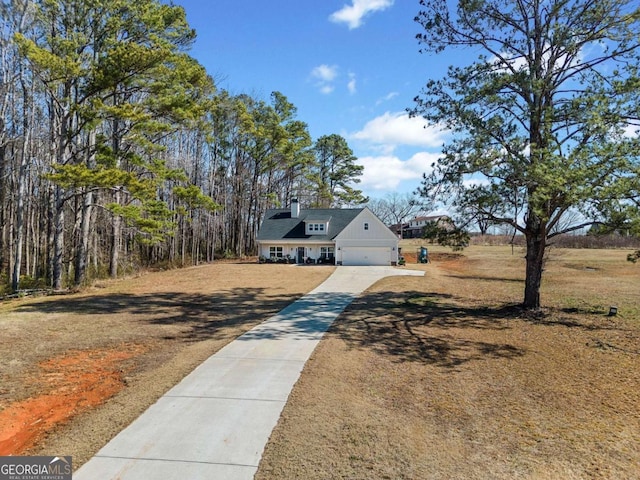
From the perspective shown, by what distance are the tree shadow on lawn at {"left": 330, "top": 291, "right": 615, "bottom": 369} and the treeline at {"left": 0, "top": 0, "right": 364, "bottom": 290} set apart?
10.1 meters

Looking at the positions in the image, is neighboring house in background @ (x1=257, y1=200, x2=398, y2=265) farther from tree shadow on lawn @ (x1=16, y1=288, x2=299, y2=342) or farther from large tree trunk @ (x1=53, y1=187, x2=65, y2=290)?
large tree trunk @ (x1=53, y1=187, x2=65, y2=290)

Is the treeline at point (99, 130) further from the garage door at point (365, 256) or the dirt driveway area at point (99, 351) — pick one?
the garage door at point (365, 256)

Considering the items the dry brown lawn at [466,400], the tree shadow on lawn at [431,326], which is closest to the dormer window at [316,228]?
the tree shadow on lawn at [431,326]

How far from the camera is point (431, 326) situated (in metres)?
11.5

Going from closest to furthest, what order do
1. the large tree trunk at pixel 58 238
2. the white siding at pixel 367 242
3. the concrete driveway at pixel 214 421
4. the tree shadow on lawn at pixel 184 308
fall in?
the concrete driveway at pixel 214 421
the tree shadow on lawn at pixel 184 308
the large tree trunk at pixel 58 238
the white siding at pixel 367 242

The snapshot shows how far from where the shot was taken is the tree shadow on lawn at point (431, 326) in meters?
8.88

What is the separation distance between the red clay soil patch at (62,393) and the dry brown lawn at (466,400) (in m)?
3.13

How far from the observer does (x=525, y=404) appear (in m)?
6.18

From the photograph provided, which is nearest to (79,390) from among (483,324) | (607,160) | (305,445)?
(305,445)

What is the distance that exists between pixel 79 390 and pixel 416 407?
5459mm

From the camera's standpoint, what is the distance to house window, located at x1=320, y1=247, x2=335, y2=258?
3416cm

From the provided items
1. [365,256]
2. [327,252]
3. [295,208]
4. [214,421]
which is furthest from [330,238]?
[214,421]

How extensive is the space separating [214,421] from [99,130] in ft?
72.9

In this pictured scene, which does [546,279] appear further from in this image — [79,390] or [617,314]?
[79,390]
